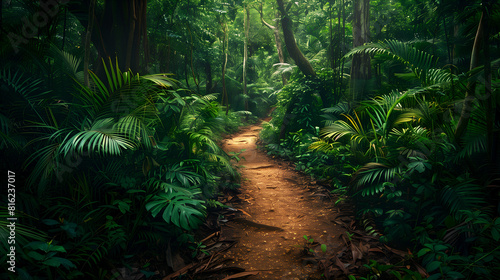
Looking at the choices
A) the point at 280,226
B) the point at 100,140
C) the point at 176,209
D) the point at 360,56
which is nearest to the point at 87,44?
the point at 100,140

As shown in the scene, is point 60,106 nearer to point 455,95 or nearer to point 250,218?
point 250,218

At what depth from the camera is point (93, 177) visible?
2699mm

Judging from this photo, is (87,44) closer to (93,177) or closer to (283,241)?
(93,177)

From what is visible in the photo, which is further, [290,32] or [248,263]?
[290,32]

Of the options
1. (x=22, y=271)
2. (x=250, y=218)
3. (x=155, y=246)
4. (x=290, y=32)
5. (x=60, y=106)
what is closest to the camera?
(x=22, y=271)

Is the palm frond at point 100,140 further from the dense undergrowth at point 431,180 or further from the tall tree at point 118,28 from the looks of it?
the dense undergrowth at point 431,180

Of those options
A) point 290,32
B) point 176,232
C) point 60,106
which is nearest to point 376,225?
point 176,232

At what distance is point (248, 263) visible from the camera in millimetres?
2555

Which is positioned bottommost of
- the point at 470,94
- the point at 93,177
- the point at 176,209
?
the point at 176,209

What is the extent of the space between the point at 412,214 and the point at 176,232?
2.51 metres

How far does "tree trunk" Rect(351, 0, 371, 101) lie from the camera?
17.1 ft

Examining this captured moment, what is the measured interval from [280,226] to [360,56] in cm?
388

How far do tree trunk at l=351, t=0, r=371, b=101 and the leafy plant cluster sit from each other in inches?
138

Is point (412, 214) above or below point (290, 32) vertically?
below
